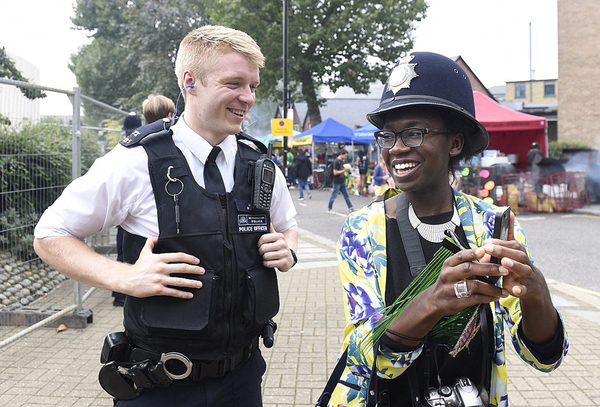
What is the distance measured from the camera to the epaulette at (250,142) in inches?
93.4

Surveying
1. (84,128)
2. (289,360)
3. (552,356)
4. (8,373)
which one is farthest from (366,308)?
(84,128)

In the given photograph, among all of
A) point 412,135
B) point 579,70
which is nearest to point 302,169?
point 579,70

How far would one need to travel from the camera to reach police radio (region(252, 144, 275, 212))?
2.13 m

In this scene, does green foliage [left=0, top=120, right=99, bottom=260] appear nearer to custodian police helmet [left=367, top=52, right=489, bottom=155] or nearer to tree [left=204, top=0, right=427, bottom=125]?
custodian police helmet [left=367, top=52, right=489, bottom=155]

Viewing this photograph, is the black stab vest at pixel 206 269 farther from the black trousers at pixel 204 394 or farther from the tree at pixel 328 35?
the tree at pixel 328 35

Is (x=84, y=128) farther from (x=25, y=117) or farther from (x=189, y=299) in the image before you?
(x=189, y=299)

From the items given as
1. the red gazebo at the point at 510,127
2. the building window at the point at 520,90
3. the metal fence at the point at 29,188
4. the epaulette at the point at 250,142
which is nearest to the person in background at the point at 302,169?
the red gazebo at the point at 510,127

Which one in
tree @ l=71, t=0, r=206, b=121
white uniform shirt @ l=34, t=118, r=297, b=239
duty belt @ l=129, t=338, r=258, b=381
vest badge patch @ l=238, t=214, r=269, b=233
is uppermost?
tree @ l=71, t=0, r=206, b=121

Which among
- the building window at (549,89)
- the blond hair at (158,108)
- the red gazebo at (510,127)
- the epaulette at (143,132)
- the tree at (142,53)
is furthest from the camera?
the building window at (549,89)

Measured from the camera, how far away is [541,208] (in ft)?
52.0

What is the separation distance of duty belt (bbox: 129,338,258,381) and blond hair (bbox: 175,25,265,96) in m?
0.98

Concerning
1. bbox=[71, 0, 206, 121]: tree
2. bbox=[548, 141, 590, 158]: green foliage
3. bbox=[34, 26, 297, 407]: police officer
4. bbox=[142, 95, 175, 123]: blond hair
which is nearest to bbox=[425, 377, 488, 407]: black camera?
bbox=[34, 26, 297, 407]: police officer

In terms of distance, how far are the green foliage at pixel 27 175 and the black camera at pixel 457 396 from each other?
4.06 metres

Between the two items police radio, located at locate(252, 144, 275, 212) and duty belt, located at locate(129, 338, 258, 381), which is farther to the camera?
police radio, located at locate(252, 144, 275, 212)
